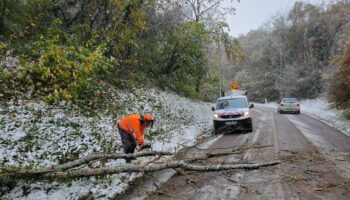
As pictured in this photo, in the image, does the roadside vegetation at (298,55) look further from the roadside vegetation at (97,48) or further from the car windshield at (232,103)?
the car windshield at (232,103)

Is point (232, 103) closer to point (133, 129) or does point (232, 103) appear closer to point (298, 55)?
point (133, 129)

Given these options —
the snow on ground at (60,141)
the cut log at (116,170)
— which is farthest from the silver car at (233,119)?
the cut log at (116,170)

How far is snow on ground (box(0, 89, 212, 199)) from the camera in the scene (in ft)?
19.6

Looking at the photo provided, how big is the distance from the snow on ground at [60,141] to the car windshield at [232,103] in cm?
226

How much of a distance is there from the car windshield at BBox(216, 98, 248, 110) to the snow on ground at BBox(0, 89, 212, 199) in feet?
7.43

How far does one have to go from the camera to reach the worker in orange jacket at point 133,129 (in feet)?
23.6

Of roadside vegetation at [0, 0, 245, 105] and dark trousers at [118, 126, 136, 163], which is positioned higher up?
roadside vegetation at [0, 0, 245, 105]

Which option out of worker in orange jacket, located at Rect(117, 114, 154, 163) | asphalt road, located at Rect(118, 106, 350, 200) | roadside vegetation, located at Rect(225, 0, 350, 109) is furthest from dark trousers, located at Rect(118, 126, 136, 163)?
roadside vegetation, located at Rect(225, 0, 350, 109)

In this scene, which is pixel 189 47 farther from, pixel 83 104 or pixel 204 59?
pixel 83 104

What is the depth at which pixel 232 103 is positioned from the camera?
1529 centimetres

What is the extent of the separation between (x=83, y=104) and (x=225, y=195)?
804 cm

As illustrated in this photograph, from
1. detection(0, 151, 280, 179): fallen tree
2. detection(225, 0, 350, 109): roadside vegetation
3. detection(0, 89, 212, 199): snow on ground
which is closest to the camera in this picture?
detection(0, 151, 280, 179): fallen tree

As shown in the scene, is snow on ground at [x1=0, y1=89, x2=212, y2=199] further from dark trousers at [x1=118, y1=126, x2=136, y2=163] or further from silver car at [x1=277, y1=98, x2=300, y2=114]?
silver car at [x1=277, y1=98, x2=300, y2=114]

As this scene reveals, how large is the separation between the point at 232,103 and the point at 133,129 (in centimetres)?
901
